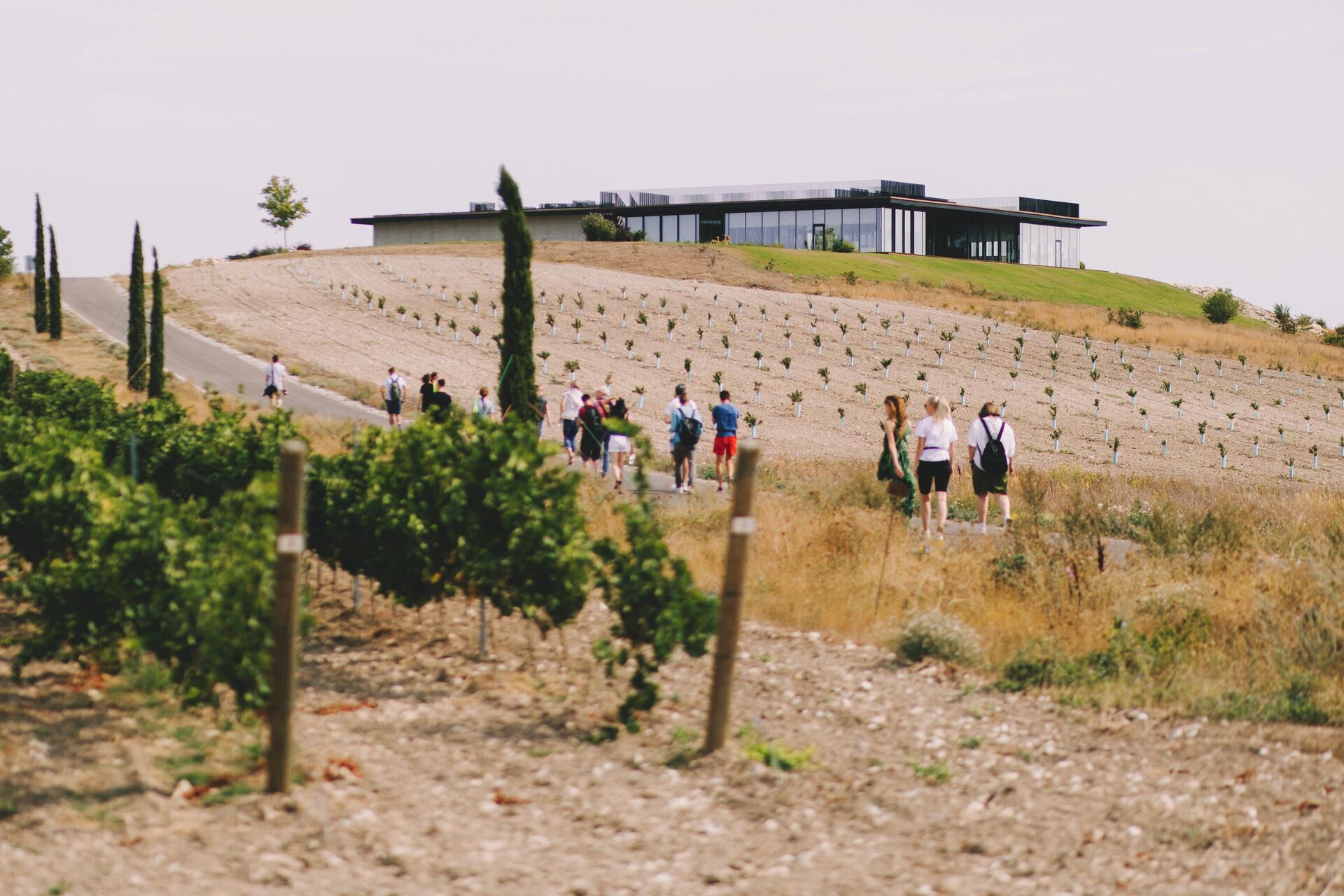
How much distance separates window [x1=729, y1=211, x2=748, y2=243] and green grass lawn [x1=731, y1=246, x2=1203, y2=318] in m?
4.93

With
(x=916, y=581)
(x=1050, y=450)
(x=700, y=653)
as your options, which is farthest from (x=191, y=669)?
(x=1050, y=450)

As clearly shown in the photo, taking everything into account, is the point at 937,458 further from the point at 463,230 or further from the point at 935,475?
the point at 463,230

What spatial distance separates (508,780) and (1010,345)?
47715mm

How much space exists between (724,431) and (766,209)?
70561 millimetres

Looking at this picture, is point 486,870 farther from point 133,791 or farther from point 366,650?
point 366,650

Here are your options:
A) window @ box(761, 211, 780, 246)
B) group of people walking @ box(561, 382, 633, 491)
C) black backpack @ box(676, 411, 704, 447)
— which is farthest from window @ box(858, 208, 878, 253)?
black backpack @ box(676, 411, 704, 447)

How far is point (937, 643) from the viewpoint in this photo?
27.6ft

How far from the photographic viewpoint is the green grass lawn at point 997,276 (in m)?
71.1

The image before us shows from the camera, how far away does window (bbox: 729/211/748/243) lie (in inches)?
3425

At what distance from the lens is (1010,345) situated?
167 ft

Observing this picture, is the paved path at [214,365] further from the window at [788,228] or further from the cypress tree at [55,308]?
the window at [788,228]

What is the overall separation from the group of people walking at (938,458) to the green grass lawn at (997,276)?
176 feet

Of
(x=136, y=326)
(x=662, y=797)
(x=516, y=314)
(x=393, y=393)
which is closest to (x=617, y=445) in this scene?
(x=516, y=314)

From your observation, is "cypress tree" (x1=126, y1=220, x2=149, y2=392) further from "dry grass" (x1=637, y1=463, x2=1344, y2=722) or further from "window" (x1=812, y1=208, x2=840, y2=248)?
"window" (x1=812, y1=208, x2=840, y2=248)
